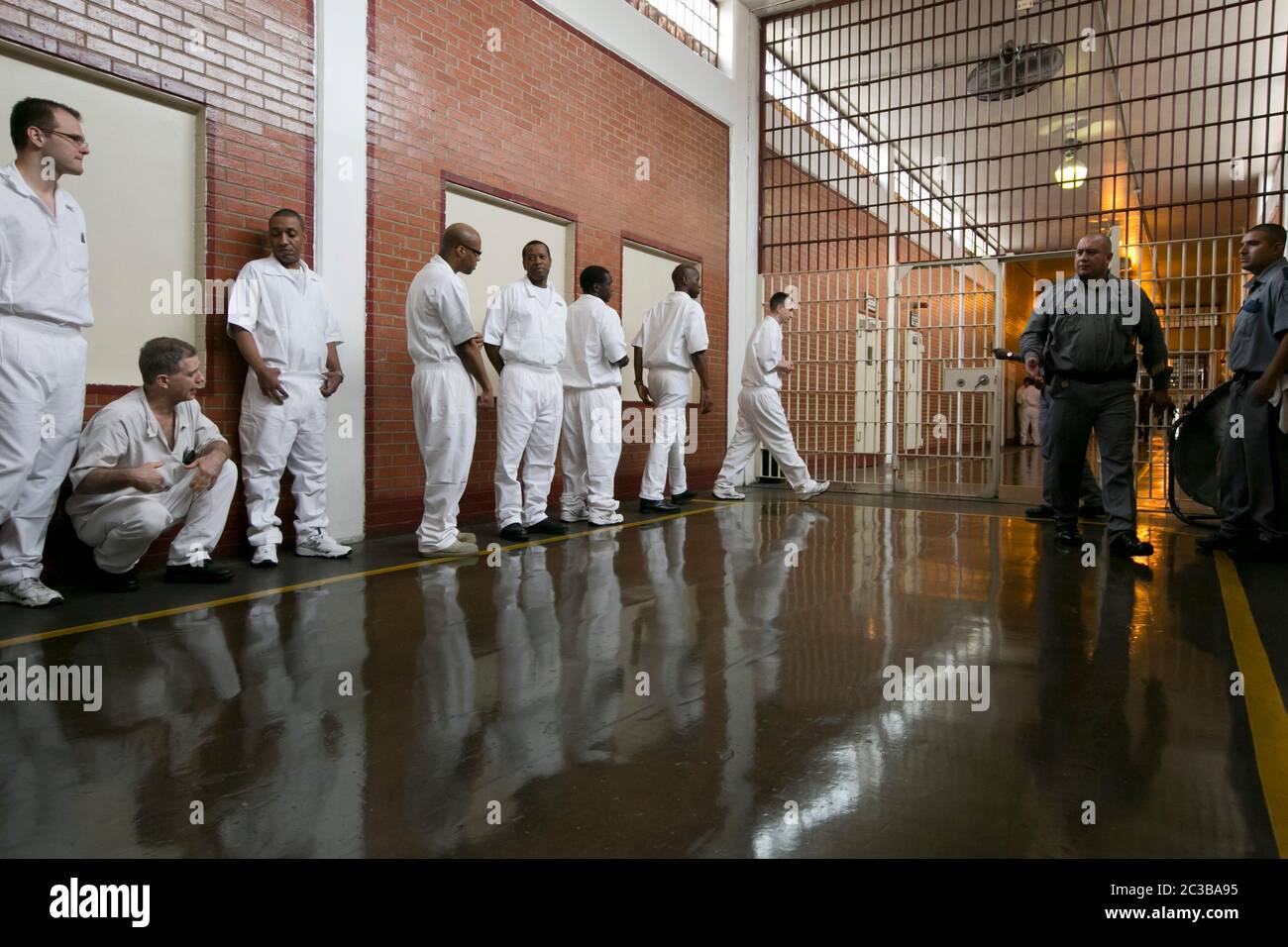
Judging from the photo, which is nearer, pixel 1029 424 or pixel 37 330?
pixel 37 330

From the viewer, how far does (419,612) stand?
380cm

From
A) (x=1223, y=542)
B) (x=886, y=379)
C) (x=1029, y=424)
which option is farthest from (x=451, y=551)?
(x=1029, y=424)

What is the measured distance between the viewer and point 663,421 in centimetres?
755

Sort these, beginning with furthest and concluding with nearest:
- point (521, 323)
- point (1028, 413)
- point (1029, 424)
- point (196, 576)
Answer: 1. point (1029, 424)
2. point (1028, 413)
3. point (521, 323)
4. point (196, 576)

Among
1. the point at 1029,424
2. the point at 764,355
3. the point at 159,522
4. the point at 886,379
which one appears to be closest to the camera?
the point at 159,522

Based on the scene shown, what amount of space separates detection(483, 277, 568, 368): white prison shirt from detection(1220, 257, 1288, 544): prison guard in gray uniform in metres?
4.52

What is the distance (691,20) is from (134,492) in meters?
7.97

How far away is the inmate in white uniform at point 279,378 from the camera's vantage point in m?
4.85

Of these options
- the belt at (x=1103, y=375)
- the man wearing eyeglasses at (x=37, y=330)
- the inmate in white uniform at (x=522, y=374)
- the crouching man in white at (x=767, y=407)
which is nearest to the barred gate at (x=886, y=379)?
the crouching man in white at (x=767, y=407)

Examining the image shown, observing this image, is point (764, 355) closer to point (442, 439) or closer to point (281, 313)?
point (442, 439)

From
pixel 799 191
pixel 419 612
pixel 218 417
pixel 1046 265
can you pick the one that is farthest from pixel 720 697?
pixel 1046 265

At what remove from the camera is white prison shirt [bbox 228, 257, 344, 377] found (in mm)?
4785

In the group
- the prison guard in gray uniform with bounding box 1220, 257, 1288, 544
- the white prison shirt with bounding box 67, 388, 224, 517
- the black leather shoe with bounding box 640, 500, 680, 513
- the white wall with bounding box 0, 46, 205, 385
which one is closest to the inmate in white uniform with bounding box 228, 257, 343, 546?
the white wall with bounding box 0, 46, 205, 385
